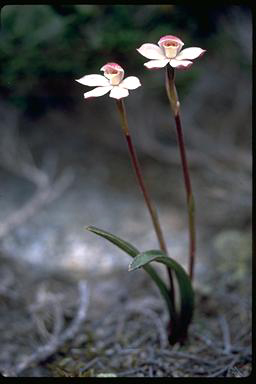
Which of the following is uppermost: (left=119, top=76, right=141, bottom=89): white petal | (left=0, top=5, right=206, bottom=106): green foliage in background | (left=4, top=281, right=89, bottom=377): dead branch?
(left=0, top=5, right=206, bottom=106): green foliage in background

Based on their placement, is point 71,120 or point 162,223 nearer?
point 162,223

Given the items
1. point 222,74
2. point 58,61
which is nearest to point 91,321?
point 58,61

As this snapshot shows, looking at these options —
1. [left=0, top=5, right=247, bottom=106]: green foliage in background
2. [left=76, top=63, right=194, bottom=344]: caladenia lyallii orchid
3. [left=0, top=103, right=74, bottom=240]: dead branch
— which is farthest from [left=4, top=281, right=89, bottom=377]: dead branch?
[left=0, top=5, right=247, bottom=106]: green foliage in background

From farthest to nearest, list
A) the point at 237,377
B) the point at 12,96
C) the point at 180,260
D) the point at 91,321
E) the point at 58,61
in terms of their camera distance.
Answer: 1. the point at 12,96
2. the point at 58,61
3. the point at 180,260
4. the point at 91,321
5. the point at 237,377

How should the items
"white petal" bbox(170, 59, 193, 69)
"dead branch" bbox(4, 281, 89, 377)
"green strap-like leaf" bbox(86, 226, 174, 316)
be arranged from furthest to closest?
"dead branch" bbox(4, 281, 89, 377)
"green strap-like leaf" bbox(86, 226, 174, 316)
"white petal" bbox(170, 59, 193, 69)

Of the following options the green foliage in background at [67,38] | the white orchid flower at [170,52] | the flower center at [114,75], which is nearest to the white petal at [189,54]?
the white orchid flower at [170,52]

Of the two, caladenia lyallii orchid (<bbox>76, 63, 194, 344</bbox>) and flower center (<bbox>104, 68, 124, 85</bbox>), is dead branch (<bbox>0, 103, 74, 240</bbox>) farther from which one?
flower center (<bbox>104, 68, 124, 85</bbox>)

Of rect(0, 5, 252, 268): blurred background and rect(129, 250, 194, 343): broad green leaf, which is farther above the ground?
rect(0, 5, 252, 268): blurred background
